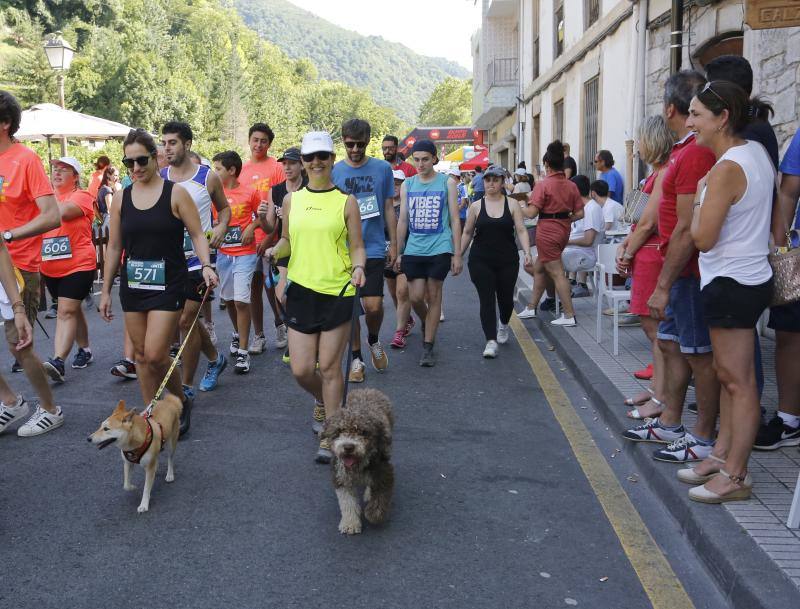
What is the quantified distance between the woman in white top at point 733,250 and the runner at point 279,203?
3.78 m

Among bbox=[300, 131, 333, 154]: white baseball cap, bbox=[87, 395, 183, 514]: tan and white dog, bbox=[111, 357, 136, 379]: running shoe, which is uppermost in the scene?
bbox=[300, 131, 333, 154]: white baseball cap

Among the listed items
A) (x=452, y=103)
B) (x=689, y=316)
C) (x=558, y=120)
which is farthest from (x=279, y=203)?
(x=452, y=103)

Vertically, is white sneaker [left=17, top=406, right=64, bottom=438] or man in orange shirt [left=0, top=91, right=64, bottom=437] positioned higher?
man in orange shirt [left=0, top=91, right=64, bottom=437]

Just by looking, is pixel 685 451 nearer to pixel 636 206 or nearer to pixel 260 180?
pixel 636 206

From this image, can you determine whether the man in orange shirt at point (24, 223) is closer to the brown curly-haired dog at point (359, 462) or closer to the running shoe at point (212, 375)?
the running shoe at point (212, 375)

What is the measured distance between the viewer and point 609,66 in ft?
47.5

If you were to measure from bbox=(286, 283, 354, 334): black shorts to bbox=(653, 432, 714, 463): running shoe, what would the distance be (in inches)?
79.0

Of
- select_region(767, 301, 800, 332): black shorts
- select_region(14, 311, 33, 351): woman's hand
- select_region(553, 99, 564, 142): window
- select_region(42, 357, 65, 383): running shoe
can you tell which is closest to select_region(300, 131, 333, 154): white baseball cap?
select_region(14, 311, 33, 351): woman's hand

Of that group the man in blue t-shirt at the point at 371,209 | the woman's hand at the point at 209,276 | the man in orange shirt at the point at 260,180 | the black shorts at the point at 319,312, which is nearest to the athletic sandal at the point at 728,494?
Answer: the black shorts at the point at 319,312

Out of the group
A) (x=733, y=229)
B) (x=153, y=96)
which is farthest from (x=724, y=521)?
(x=153, y=96)

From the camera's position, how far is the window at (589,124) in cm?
1612

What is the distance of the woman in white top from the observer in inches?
146

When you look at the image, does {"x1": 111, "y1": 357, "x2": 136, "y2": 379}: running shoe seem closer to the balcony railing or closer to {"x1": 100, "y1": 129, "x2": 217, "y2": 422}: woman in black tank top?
{"x1": 100, "y1": 129, "x2": 217, "y2": 422}: woman in black tank top

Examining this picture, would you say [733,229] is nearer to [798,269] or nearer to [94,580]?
[798,269]
